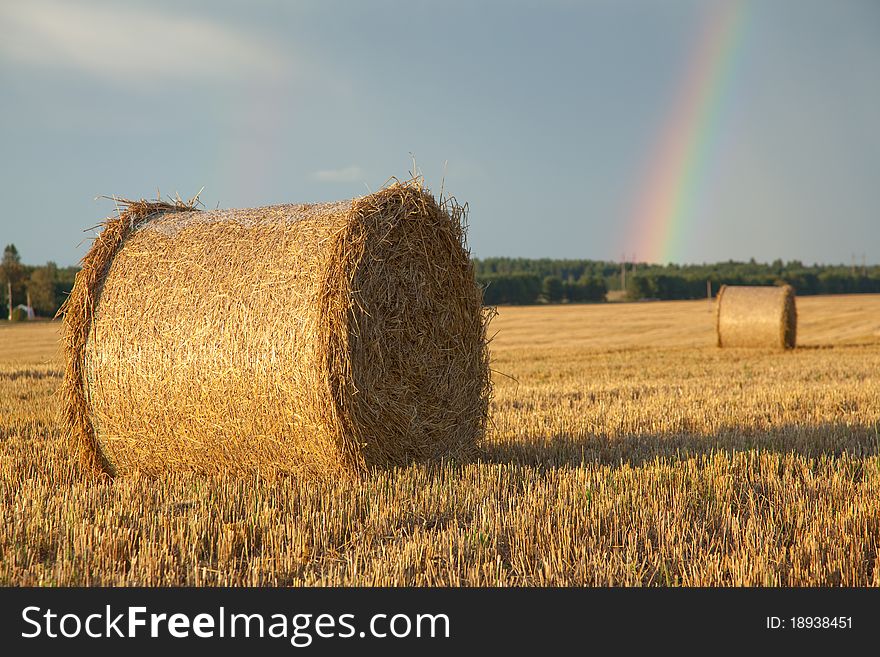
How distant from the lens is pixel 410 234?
269 inches

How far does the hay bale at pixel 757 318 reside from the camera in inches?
801

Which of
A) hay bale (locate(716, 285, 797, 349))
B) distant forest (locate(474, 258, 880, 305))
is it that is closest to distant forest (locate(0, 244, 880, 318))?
distant forest (locate(474, 258, 880, 305))

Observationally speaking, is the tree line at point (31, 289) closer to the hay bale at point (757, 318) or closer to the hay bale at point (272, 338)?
the hay bale at point (757, 318)

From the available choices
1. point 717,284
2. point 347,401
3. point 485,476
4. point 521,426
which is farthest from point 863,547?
point 717,284

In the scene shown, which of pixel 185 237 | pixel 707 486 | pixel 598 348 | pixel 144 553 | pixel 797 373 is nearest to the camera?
pixel 144 553

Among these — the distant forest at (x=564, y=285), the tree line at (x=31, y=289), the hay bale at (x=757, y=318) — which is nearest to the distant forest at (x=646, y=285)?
the distant forest at (x=564, y=285)

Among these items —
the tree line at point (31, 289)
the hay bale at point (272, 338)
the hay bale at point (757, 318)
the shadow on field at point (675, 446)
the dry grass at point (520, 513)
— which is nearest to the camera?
the dry grass at point (520, 513)

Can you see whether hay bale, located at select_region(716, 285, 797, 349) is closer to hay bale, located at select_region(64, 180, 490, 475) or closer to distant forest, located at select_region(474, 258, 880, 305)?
hay bale, located at select_region(64, 180, 490, 475)

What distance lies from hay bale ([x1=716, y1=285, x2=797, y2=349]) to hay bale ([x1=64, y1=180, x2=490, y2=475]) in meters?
15.2

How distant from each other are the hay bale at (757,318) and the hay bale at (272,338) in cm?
1521

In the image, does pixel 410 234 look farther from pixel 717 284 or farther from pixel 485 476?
pixel 717 284

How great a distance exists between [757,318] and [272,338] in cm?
1710

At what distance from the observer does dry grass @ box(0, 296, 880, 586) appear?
4207 millimetres

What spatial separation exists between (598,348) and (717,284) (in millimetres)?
39328
